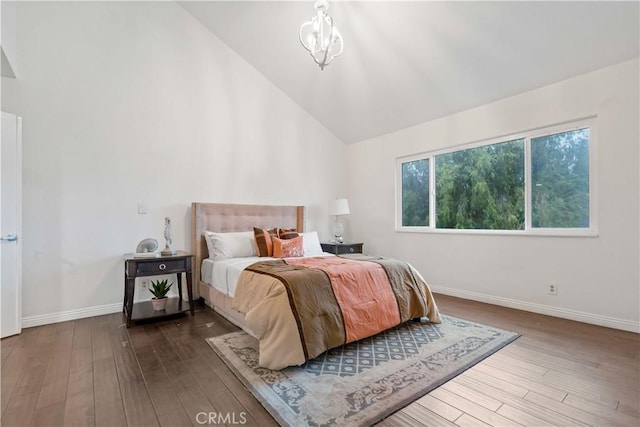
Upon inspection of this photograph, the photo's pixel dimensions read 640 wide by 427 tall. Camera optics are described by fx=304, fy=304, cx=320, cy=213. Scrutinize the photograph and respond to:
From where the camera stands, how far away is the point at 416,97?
3.88m

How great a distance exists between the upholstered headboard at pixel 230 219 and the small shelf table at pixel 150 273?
0.46 meters

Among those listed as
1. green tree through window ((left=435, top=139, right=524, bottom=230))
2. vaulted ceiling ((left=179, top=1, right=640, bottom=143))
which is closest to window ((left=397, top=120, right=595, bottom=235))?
green tree through window ((left=435, top=139, right=524, bottom=230))

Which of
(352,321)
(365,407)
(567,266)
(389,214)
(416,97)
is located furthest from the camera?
(389,214)

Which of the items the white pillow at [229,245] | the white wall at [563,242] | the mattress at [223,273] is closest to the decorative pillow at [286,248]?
the white pillow at [229,245]

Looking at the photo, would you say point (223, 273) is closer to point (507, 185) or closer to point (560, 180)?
point (507, 185)

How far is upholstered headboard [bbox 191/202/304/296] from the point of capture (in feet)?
12.0

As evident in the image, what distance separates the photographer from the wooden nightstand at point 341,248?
4.59 meters

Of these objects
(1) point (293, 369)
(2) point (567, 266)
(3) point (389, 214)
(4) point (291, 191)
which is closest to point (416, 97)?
(3) point (389, 214)

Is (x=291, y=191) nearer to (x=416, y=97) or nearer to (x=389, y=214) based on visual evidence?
(x=389, y=214)

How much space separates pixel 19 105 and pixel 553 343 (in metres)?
5.12

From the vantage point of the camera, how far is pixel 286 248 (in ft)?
11.7

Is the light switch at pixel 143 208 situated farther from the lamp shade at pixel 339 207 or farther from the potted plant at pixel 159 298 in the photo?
the lamp shade at pixel 339 207

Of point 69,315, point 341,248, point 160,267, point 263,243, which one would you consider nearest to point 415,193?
point 341,248

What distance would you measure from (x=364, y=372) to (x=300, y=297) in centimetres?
63
